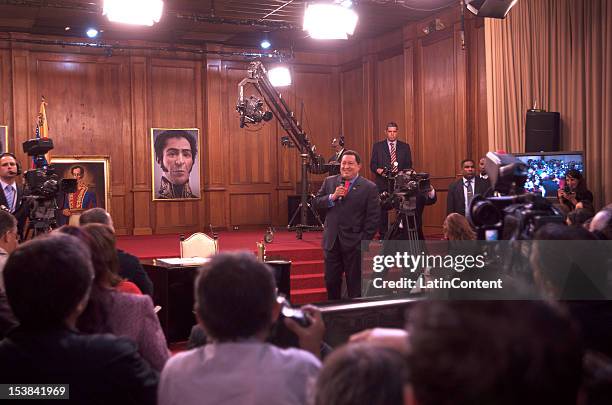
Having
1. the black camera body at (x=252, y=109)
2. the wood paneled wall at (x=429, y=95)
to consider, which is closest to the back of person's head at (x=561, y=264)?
the wood paneled wall at (x=429, y=95)

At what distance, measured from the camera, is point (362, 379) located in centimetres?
104

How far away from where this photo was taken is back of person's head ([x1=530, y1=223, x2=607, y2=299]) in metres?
1.85

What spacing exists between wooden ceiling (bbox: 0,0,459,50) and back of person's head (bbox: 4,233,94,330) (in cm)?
745

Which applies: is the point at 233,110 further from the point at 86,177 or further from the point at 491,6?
the point at 491,6

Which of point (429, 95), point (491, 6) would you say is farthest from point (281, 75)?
point (491, 6)

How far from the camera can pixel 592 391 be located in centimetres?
110

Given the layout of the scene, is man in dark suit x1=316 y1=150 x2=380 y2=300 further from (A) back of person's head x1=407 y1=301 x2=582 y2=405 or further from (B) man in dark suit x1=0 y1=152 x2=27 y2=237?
(A) back of person's head x1=407 y1=301 x2=582 y2=405

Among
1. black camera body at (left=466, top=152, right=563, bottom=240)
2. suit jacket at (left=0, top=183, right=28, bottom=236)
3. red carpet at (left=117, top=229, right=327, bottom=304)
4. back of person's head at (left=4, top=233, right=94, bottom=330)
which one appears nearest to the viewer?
back of person's head at (left=4, top=233, right=94, bottom=330)

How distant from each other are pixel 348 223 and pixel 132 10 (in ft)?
10.7

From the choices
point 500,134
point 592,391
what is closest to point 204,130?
point 500,134

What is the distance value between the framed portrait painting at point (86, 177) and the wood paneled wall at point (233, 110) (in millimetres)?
164

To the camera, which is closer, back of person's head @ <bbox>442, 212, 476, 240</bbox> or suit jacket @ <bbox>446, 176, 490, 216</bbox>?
back of person's head @ <bbox>442, 212, 476, 240</bbox>

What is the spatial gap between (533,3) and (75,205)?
702cm

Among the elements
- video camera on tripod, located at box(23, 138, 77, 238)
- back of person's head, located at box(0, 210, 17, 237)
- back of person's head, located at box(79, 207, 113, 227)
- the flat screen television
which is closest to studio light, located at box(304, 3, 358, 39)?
the flat screen television
